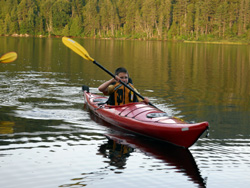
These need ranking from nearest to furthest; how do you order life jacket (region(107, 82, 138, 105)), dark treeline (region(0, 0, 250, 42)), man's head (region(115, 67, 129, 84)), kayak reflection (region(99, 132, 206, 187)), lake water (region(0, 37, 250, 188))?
1. lake water (region(0, 37, 250, 188))
2. kayak reflection (region(99, 132, 206, 187))
3. man's head (region(115, 67, 129, 84))
4. life jacket (region(107, 82, 138, 105))
5. dark treeline (region(0, 0, 250, 42))

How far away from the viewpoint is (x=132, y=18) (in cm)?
11075

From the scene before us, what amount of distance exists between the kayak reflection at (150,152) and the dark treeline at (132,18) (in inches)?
2837

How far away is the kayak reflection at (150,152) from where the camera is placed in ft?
21.1

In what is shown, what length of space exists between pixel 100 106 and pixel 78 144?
277 centimetres

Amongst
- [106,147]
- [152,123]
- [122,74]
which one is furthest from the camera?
[122,74]

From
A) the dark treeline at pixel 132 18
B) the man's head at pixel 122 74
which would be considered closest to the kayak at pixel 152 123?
the man's head at pixel 122 74

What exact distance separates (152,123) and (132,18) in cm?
10531

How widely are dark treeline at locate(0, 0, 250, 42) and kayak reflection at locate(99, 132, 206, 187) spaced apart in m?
72.1

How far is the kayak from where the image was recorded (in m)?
7.19

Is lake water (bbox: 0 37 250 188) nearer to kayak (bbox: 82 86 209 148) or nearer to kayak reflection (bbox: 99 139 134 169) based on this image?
kayak reflection (bbox: 99 139 134 169)

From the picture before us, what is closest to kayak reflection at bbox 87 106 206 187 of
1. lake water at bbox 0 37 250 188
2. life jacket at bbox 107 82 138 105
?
lake water at bbox 0 37 250 188

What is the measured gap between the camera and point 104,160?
22.1 feet

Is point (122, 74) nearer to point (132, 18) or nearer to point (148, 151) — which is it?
point (148, 151)

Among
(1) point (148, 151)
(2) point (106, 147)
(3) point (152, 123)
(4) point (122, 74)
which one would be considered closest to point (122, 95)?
(4) point (122, 74)
